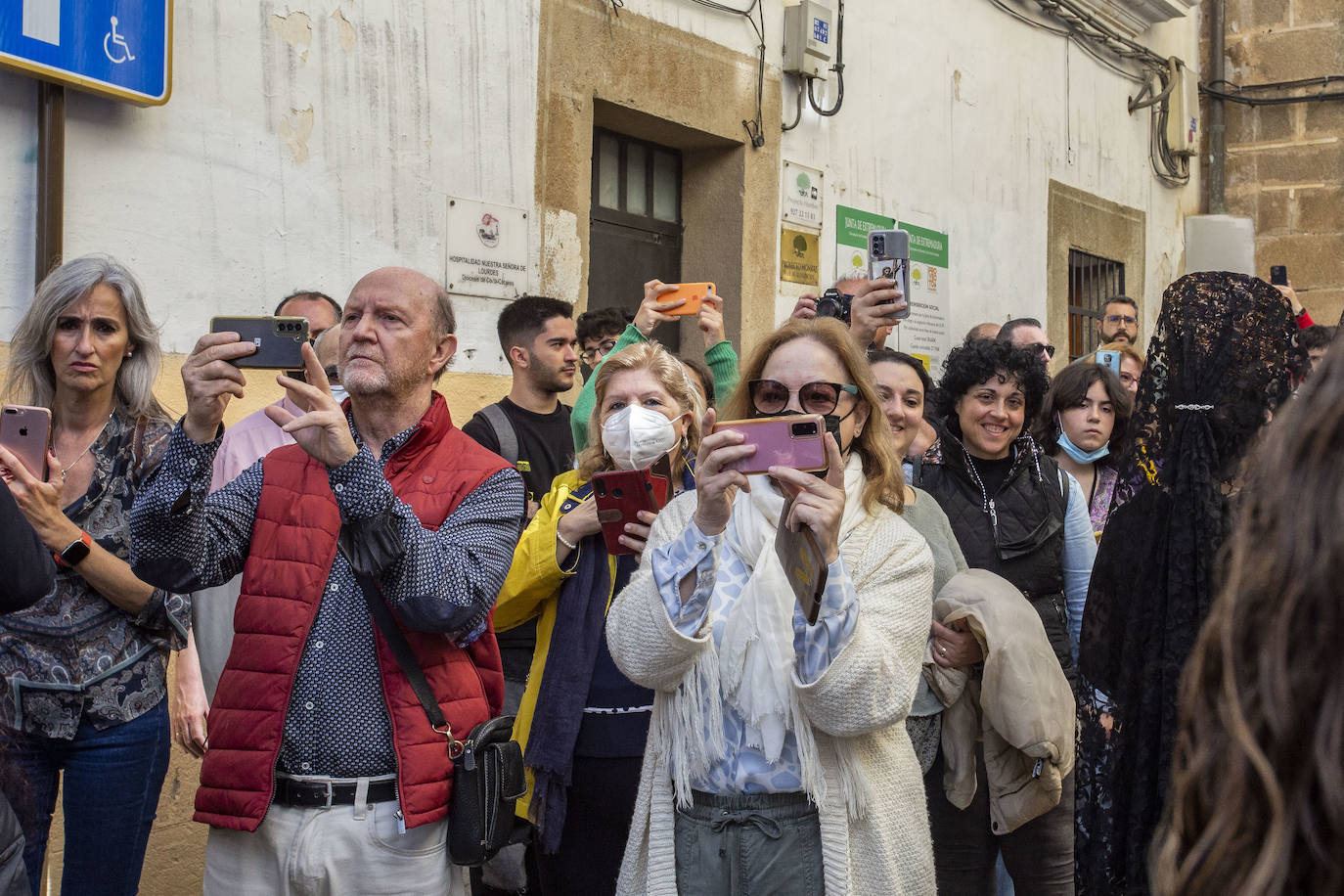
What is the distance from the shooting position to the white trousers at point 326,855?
2730mm

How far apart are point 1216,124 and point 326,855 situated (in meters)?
12.9

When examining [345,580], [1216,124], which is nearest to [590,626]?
[345,580]

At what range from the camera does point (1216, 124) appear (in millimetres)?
13164

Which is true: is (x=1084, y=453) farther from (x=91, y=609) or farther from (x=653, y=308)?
(x=91, y=609)

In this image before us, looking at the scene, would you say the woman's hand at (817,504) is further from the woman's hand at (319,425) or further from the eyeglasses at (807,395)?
the woman's hand at (319,425)

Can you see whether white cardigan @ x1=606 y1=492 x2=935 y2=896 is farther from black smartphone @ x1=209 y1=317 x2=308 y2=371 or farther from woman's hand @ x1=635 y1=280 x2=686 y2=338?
woman's hand @ x1=635 y1=280 x2=686 y2=338

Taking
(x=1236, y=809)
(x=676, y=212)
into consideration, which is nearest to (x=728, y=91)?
(x=676, y=212)

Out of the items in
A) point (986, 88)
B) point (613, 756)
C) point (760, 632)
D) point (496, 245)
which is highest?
point (986, 88)

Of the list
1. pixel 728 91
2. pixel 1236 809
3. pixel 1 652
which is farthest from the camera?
pixel 728 91

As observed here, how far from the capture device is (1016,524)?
405 centimetres

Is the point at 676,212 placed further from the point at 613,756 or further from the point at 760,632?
the point at 760,632

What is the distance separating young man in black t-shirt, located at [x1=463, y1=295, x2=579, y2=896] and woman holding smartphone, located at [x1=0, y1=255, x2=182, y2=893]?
1.39m

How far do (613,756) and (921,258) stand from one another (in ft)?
21.7

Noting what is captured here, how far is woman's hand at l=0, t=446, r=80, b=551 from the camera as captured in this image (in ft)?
9.73
